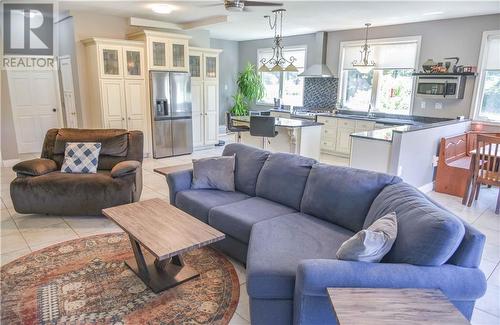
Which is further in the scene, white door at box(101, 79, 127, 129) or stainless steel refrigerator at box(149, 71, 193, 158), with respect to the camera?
stainless steel refrigerator at box(149, 71, 193, 158)

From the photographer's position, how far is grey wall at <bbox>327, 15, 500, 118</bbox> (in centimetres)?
548

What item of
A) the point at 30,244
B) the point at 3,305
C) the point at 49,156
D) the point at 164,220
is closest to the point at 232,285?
A: the point at 164,220

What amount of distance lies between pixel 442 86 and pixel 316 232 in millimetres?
4590

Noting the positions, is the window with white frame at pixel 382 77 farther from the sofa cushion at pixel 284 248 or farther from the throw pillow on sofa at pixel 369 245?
the throw pillow on sofa at pixel 369 245

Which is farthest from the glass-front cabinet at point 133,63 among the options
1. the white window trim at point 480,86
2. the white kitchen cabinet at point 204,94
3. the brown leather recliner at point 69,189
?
the white window trim at point 480,86

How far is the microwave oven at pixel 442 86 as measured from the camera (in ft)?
18.2

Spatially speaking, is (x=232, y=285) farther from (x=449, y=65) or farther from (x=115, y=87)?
(x=449, y=65)

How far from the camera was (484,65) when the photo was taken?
543 cm

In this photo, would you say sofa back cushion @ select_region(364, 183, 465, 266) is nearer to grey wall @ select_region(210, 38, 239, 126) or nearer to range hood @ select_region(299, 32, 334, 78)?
range hood @ select_region(299, 32, 334, 78)

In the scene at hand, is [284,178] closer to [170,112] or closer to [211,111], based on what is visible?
[170,112]

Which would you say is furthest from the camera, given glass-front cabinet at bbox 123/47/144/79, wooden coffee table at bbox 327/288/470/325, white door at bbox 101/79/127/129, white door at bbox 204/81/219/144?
white door at bbox 204/81/219/144

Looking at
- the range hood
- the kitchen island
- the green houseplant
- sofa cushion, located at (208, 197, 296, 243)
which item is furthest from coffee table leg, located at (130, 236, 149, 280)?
the green houseplant

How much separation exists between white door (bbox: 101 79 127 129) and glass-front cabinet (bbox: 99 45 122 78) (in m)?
0.12

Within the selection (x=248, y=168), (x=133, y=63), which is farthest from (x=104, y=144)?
(x=133, y=63)
